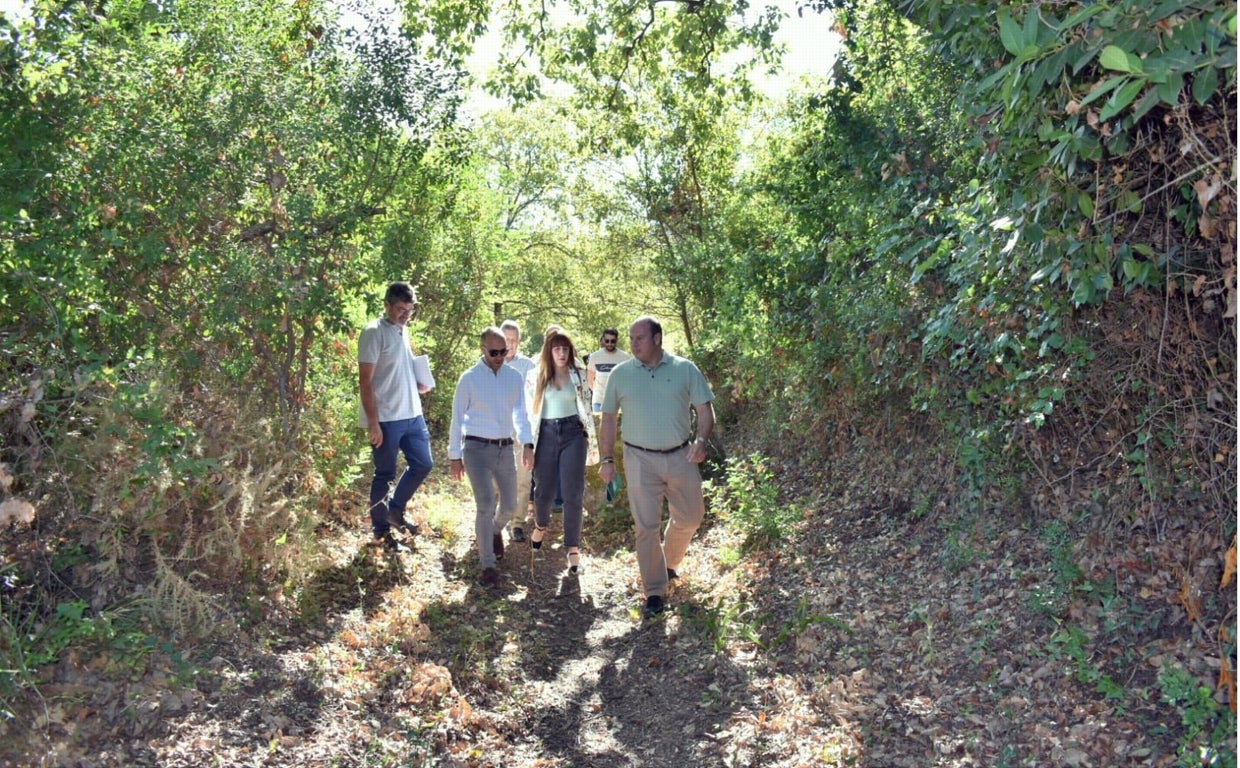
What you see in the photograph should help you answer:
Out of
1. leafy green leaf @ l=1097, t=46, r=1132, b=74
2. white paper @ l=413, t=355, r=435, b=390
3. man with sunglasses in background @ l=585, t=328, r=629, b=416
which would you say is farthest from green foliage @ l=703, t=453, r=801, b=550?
leafy green leaf @ l=1097, t=46, r=1132, b=74

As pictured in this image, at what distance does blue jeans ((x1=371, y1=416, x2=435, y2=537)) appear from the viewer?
26.4ft

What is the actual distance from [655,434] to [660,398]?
0.27m

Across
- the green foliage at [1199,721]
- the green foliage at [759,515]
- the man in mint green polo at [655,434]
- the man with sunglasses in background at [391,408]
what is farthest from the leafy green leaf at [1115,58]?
the green foliage at [759,515]

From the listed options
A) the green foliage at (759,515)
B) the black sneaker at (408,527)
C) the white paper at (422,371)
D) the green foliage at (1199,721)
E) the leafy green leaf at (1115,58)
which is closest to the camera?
the leafy green leaf at (1115,58)

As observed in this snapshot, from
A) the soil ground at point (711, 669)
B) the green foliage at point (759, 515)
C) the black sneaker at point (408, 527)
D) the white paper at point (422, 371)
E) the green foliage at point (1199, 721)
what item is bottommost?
the green foliage at point (1199, 721)

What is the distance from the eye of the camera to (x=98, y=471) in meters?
5.37

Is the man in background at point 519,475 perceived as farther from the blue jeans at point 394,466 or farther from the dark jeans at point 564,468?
the blue jeans at point 394,466

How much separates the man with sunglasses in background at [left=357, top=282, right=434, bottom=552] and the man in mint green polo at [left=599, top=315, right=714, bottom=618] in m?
1.63

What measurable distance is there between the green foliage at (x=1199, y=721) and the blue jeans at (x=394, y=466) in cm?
540

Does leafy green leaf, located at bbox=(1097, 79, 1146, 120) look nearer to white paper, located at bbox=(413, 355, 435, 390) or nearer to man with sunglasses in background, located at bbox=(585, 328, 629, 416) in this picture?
white paper, located at bbox=(413, 355, 435, 390)

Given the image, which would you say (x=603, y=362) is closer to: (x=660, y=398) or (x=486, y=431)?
(x=486, y=431)

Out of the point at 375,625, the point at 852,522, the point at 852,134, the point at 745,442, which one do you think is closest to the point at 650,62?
the point at 852,134

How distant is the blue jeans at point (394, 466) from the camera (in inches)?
317

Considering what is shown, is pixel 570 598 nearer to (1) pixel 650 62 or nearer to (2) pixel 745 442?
(2) pixel 745 442
